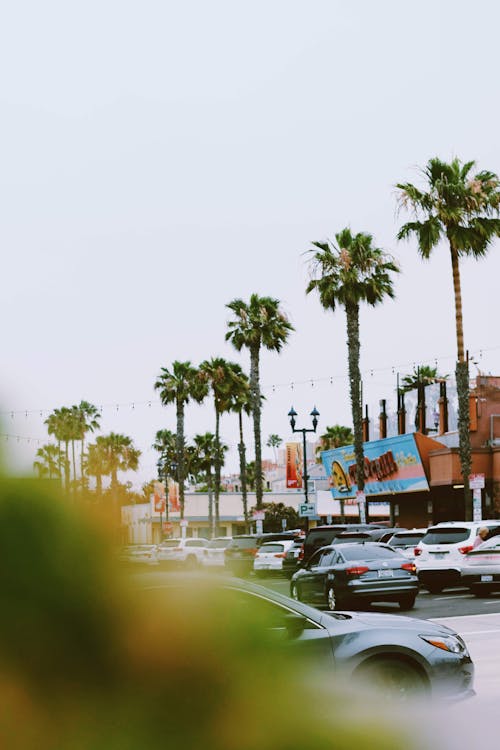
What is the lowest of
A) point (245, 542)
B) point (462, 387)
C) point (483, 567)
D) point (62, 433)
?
point (245, 542)

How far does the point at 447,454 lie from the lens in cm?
3916

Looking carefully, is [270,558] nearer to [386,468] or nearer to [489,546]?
[386,468]

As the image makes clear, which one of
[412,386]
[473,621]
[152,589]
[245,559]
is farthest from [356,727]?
[412,386]

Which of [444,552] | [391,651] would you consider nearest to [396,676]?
[391,651]

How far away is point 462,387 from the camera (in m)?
32.5

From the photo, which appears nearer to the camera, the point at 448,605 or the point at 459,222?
the point at 448,605

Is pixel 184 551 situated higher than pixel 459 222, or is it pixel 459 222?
pixel 459 222

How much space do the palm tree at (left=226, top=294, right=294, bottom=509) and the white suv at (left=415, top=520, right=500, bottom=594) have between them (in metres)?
26.1

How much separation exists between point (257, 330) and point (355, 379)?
1316 cm

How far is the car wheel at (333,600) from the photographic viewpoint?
19.1m

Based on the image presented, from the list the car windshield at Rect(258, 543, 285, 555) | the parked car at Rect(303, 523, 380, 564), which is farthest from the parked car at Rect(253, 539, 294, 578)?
the parked car at Rect(303, 523, 380, 564)

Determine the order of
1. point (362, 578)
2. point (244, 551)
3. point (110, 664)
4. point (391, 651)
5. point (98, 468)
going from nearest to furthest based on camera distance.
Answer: point (110, 664)
point (98, 468)
point (391, 651)
point (362, 578)
point (244, 551)

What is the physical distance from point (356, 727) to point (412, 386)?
6635 centimetres

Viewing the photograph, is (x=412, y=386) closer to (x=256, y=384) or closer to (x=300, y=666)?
(x=256, y=384)
